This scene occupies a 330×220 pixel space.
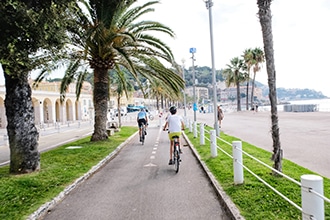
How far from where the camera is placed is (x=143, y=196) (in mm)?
6059

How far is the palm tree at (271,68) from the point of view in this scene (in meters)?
6.43

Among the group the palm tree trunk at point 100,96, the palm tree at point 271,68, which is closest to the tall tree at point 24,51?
the palm tree at point 271,68

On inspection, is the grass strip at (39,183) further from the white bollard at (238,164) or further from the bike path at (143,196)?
the white bollard at (238,164)

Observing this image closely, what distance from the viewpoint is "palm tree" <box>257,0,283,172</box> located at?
643cm

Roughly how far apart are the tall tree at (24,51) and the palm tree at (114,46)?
450cm

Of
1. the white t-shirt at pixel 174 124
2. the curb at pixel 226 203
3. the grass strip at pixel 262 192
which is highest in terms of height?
the white t-shirt at pixel 174 124

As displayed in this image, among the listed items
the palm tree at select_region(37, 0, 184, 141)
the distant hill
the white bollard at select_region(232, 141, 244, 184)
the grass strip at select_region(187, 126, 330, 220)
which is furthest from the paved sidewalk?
the distant hill

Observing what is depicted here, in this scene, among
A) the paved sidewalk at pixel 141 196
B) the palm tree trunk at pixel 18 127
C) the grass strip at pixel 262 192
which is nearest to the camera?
the grass strip at pixel 262 192

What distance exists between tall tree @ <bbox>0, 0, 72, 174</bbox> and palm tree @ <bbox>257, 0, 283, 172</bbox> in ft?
15.5

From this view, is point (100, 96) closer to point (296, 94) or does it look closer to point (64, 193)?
point (64, 193)

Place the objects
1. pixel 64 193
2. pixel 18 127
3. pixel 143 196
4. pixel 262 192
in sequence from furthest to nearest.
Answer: pixel 18 127 → pixel 64 193 → pixel 143 196 → pixel 262 192

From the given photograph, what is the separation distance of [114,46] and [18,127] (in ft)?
19.8

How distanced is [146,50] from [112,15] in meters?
2.18

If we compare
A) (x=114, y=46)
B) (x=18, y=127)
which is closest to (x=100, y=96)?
(x=114, y=46)
